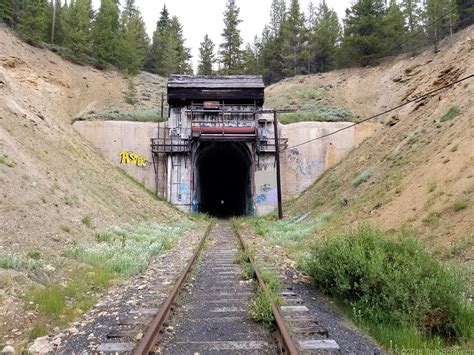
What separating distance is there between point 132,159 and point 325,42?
34788 mm

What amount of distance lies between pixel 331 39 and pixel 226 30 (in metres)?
17.9

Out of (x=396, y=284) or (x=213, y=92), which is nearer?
(x=396, y=284)

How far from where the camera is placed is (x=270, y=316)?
16.6 ft

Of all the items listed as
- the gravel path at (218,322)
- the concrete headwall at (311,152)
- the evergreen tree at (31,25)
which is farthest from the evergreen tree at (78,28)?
the gravel path at (218,322)

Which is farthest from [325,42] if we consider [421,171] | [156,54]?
[421,171]

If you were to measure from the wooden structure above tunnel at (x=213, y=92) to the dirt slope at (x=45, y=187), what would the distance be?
6914mm

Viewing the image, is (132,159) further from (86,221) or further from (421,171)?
(421,171)

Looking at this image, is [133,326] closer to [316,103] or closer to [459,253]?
[459,253]

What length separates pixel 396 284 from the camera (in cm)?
526

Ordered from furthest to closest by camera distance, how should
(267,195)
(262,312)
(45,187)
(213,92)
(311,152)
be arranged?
(213,92) < (311,152) < (267,195) < (45,187) < (262,312)

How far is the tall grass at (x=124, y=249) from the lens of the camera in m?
8.59

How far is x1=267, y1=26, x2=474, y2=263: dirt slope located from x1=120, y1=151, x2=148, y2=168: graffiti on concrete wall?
10.8 meters

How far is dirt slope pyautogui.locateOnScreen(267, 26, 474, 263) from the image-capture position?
8.78 metres

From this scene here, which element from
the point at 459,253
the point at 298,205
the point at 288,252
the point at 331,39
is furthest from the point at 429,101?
the point at 331,39
